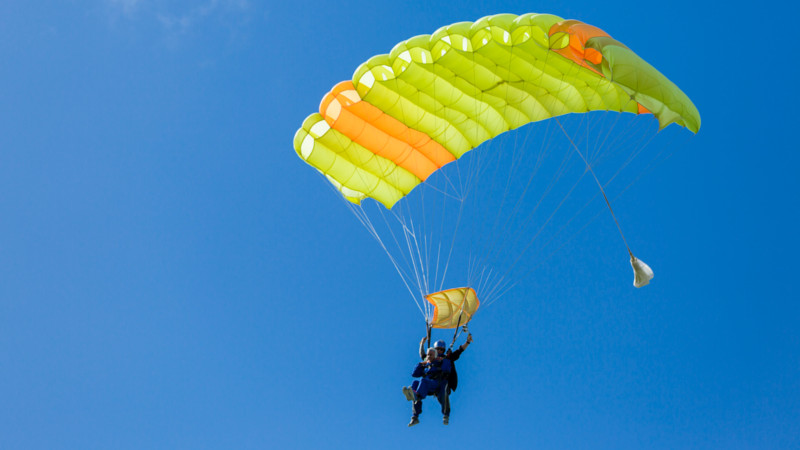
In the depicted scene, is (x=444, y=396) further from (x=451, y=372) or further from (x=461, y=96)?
(x=461, y=96)

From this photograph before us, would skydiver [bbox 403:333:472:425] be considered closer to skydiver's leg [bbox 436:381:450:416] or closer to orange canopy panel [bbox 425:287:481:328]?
skydiver's leg [bbox 436:381:450:416]

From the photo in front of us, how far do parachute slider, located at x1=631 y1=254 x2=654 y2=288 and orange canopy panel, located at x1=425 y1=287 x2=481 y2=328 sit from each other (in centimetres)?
270

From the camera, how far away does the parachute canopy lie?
13.2m

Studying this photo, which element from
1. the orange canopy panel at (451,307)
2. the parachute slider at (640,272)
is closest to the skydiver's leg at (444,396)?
the orange canopy panel at (451,307)

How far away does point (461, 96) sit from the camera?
15.5 metres

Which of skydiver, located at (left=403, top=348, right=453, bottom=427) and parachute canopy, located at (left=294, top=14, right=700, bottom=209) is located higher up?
parachute canopy, located at (left=294, top=14, right=700, bottom=209)

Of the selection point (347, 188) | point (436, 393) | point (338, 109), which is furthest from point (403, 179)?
point (436, 393)

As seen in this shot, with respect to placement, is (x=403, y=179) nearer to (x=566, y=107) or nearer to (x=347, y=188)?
(x=347, y=188)

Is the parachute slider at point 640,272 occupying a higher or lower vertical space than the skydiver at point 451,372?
higher

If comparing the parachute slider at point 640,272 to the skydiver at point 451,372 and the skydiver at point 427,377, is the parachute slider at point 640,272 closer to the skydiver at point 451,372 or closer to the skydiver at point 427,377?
the skydiver at point 451,372

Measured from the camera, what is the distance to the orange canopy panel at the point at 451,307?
15000mm

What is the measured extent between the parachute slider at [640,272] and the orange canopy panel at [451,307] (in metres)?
2.70

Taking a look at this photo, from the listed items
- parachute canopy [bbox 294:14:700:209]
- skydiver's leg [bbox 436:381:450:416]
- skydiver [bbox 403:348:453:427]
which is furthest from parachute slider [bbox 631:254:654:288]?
skydiver's leg [bbox 436:381:450:416]

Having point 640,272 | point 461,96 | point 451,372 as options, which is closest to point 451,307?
point 451,372
